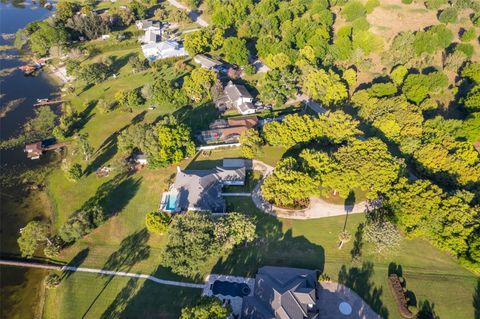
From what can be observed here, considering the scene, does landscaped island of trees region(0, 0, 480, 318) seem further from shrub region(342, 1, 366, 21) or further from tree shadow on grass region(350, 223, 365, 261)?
shrub region(342, 1, 366, 21)

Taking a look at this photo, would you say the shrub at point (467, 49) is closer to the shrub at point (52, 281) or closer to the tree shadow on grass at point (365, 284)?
the tree shadow on grass at point (365, 284)

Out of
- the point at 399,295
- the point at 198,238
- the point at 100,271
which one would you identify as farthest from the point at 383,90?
the point at 100,271

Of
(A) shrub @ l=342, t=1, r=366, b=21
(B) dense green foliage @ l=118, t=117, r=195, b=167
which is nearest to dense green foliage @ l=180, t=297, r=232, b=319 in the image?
(B) dense green foliage @ l=118, t=117, r=195, b=167

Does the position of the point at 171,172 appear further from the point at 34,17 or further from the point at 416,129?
the point at 34,17

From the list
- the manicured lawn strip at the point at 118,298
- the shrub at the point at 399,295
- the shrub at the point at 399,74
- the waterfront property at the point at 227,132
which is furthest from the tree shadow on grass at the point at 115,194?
the shrub at the point at 399,74

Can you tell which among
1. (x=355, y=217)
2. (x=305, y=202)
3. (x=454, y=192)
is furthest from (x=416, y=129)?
(x=305, y=202)

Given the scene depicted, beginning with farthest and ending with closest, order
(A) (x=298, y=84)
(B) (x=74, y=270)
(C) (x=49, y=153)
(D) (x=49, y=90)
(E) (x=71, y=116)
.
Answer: (D) (x=49, y=90), (A) (x=298, y=84), (E) (x=71, y=116), (C) (x=49, y=153), (B) (x=74, y=270)
